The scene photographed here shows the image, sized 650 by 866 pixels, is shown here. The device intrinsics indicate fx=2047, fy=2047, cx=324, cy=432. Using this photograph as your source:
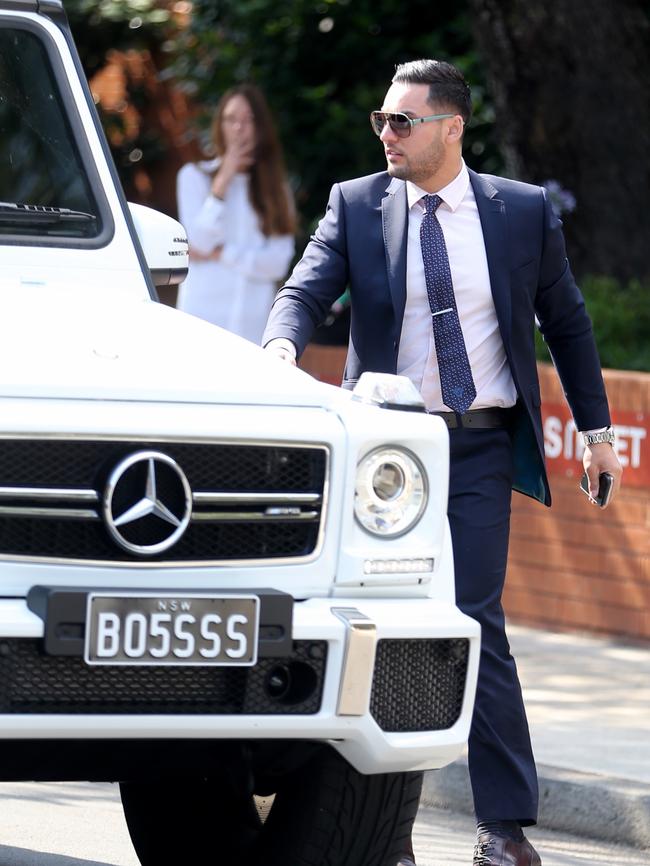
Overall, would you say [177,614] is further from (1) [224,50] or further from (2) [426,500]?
(1) [224,50]

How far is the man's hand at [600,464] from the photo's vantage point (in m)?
5.54

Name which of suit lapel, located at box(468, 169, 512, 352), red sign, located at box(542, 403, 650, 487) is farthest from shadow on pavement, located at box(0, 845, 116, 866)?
red sign, located at box(542, 403, 650, 487)

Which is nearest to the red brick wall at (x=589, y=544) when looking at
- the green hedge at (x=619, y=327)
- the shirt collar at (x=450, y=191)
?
the green hedge at (x=619, y=327)

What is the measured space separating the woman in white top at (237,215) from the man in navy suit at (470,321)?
454 cm

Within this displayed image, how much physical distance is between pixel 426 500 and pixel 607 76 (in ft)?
23.7

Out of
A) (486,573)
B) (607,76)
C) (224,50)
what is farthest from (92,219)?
(224,50)

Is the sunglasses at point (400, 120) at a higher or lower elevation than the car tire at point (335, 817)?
higher

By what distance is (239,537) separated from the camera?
417cm

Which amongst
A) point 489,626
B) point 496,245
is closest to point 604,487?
point 489,626

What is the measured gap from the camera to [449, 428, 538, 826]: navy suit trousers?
5.29 meters

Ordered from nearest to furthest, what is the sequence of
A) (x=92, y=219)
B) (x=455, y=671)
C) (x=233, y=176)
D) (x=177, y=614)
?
(x=177, y=614)
(x=455, y=671)
(x=92, y=219)
(x=233, y=176)

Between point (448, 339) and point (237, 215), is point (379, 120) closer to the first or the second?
point (448, 339)

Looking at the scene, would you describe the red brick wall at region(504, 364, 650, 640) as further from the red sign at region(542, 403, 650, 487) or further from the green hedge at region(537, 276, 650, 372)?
the green hedge at region(537, 276, 650, 372)

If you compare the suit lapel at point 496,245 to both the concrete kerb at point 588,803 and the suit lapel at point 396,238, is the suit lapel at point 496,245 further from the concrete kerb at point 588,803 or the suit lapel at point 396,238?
the concrete kerb at point 588,803
